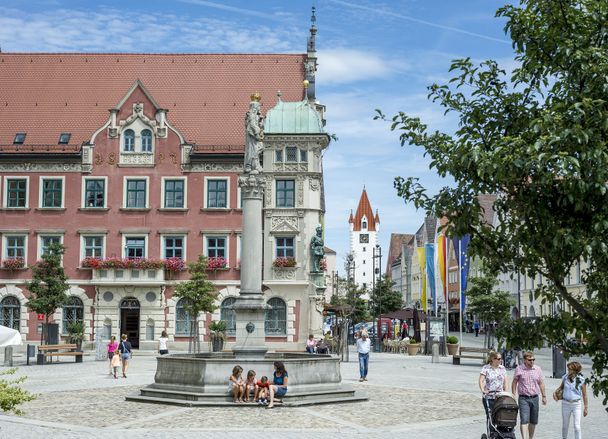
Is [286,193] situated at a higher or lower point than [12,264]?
higher

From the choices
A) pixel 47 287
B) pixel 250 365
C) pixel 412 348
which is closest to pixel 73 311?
pixel 47 287

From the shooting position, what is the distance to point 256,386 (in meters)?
20.1

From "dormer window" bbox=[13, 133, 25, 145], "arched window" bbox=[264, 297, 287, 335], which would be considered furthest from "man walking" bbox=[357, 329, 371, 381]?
"dormer window" bbox=[13, 133, 25, 145]

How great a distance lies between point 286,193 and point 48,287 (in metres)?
15.3

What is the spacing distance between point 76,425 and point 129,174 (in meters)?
35.2

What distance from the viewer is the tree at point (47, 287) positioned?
1639 inches

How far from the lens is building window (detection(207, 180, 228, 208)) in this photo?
50562 millimetres

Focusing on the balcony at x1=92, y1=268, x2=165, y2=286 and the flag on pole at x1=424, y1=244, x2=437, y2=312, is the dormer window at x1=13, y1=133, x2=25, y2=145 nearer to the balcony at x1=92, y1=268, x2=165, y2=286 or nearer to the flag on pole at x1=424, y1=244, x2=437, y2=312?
the balcony at x1=92, y1=268, x2=165, y2=286

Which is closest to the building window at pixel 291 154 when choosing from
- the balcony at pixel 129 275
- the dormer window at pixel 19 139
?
the balcony at pixel 129 275

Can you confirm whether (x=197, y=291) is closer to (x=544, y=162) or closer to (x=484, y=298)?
(x=484, y=298)

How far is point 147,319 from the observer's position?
161ft

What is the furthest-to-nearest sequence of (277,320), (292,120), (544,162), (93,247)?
(292,120), (93,247), (277,320), (544,162)

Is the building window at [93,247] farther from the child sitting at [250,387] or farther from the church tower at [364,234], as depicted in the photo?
the church tower at [364,234]

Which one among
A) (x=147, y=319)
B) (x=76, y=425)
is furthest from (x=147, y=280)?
(x=76, y=425)
